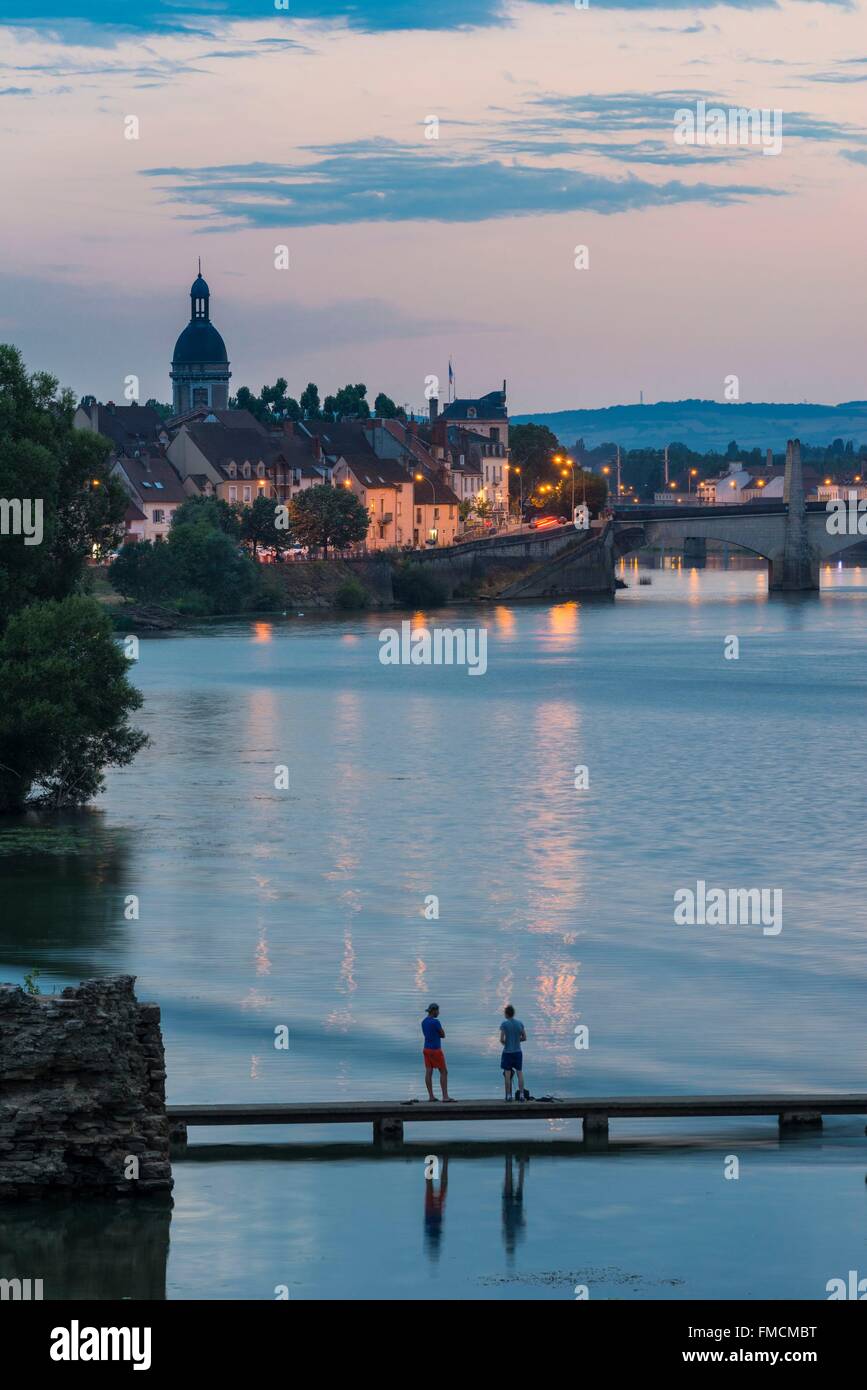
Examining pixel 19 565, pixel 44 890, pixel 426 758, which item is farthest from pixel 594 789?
pixel 44 890

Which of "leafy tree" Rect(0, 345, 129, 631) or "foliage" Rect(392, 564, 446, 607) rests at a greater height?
"leafy tree" Rect(0, 345, 129, 631)

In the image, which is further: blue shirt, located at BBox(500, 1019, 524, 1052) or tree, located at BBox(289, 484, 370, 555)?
tree, located at BBox(289, 484, 370, 555)

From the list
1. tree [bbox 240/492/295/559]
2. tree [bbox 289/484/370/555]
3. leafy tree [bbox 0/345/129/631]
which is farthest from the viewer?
tree [bbox 289/484/370/555]

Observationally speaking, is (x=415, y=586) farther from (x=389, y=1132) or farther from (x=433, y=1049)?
(x=389, y=1132)

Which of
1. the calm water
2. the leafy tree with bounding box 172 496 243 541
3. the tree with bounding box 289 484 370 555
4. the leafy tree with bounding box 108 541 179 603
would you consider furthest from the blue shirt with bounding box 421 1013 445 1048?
the tree with bounding box 289 484 370 555

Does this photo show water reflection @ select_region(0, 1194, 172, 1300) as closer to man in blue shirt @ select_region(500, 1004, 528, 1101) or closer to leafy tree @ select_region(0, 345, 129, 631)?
man in blue shirt @ select_region(500, 1004, 528, 1101)

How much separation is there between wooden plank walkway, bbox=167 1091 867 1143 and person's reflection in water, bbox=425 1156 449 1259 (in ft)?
3.13

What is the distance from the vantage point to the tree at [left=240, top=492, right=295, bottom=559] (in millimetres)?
179625

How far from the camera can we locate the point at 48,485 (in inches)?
2459

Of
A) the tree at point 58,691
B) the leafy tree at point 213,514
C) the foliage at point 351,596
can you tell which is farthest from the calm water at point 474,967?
the foliage at point 351,596

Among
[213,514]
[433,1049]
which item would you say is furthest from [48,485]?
[213,514]

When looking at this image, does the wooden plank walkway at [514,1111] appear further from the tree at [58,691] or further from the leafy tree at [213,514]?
the leafy tree at [213,514]

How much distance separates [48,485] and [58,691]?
22.3 feet
